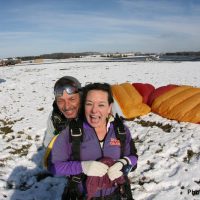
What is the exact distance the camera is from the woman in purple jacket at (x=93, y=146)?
299 centimetres

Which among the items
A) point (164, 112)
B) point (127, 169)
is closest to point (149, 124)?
point (164, 112)

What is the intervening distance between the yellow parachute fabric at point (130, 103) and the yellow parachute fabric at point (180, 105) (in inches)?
17.8

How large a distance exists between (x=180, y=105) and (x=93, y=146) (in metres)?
7.38

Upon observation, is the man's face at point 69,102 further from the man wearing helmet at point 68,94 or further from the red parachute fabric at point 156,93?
the red parachute fabric at point 156,93

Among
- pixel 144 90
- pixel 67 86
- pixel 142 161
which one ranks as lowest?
pixel 142 161

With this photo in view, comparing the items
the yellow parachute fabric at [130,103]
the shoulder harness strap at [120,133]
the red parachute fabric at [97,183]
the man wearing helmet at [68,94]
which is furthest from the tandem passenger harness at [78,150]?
the yellow parachute fabric at [130,103]

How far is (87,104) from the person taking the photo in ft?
10.1

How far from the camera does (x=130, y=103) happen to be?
34.6 feet

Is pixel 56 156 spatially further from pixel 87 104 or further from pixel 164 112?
pixel 164 112

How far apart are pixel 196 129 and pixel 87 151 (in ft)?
21.1

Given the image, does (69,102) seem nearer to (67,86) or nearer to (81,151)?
(67,86)

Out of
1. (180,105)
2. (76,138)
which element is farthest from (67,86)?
(180,105)

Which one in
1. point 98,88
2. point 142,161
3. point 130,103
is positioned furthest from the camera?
point 130,103

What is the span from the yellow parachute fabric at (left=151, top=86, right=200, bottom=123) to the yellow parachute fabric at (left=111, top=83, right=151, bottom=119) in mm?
451
